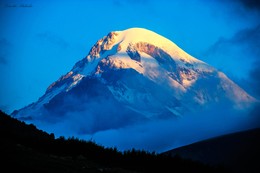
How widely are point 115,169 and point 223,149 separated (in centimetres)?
1415

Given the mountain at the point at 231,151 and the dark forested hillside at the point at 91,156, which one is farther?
the mountain at the point at 231,151

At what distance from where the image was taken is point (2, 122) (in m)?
36.7

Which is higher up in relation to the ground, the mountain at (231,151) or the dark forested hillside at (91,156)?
the mountain at (231,151)

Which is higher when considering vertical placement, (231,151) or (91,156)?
(231,151)

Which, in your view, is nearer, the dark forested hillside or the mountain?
the dark forested hillside

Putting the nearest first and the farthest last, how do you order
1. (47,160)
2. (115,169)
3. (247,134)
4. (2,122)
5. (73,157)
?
(47,160) < (115,169) < (73,157) < (2,122) < (247,134)

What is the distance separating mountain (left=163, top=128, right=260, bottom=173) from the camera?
119 ft

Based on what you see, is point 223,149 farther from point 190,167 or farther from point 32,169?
point 32,169

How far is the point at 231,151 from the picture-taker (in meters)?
38.2

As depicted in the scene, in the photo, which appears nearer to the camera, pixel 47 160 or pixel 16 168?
pixel 16 168

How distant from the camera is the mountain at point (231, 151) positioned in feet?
119

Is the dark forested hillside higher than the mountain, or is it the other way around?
the mountain

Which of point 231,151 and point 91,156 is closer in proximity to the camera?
point 91,156

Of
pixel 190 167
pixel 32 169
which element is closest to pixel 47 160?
pixel 32 169
